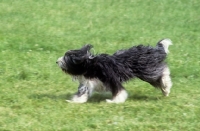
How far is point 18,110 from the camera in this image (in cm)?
620

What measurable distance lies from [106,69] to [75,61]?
15.9 inches

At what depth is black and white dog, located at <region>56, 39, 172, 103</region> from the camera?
6.46 m

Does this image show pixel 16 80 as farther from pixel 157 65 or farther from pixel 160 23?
pixel 160 23

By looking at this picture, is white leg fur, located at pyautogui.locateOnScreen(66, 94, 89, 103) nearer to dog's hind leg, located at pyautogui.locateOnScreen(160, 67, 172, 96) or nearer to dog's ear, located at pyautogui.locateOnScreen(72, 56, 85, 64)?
dog's ear, located at pyautogui.locateOnScreen(72, 56, 85, 64)

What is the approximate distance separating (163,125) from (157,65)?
1.23 metres

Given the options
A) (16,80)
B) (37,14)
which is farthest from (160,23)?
(16,80)

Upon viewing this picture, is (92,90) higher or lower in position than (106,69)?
lower

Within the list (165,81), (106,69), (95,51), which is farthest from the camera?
(95,51)

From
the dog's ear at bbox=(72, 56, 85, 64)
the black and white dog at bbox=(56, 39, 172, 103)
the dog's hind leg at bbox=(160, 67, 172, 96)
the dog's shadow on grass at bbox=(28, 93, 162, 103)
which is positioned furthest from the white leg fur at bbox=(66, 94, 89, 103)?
the dog's hind leg at bbox=(160, 67, 172, 96)

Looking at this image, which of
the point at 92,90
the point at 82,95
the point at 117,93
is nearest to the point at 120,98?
the point at 117,93

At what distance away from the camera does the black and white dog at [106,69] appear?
21.2 feet

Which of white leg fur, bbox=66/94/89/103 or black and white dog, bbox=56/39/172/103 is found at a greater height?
black and white dog, bbox=56/39/172/103

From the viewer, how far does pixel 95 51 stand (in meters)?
9.82

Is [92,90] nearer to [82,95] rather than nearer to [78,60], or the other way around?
[82,95]
